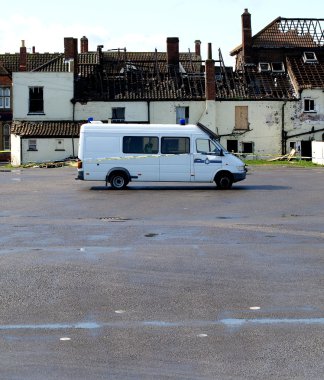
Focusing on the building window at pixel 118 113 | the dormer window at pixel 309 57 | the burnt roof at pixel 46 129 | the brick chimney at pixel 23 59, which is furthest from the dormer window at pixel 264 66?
the brick chimney at pixel 23 59

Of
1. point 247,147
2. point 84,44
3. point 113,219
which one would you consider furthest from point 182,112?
point 113,219

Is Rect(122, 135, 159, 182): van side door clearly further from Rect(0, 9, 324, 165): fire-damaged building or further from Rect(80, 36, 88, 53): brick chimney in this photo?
Rect(80, 36, 88, 53): brick chimney

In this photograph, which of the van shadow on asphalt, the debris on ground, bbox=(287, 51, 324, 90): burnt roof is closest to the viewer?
the van shadow on asphalt

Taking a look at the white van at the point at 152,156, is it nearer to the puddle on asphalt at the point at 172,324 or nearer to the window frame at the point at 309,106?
the puddle on asphalt at the point at 172,324

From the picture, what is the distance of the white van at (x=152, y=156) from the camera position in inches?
1294

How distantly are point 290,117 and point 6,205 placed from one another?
46450 mm

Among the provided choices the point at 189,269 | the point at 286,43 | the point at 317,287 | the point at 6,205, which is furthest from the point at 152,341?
the point at 286,43

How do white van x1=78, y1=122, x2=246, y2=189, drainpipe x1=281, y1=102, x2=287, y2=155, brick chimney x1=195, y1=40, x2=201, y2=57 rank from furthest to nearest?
brick chimney x1=195, y1=40, x2=201, y2=57 → drainpipe x1=281, y1=102, x2=287, y2=155 → white van x1=78, y1=122, x2=246, y2=189

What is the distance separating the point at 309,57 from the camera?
74.7 meters

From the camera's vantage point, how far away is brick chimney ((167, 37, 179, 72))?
74531 millimetres

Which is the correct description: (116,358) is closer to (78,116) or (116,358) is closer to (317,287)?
(317,287)

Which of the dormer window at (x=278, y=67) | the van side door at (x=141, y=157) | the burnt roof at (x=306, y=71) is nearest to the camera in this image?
the van side door at (x=141, y=157)

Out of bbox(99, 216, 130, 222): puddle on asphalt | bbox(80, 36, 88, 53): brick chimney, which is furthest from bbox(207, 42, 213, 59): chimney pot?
bbox(99, 216, 130, 222): puddle on asphalt

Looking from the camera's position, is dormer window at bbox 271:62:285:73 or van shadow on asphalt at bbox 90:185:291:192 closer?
van shadow on asphalt at bbox 90:185:291:192
